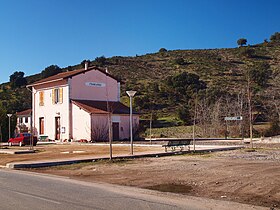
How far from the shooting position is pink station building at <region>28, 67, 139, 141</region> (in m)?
40.3

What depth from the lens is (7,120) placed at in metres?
45.7

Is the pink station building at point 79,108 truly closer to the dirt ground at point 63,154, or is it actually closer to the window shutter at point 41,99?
the window shutter at point 41,99

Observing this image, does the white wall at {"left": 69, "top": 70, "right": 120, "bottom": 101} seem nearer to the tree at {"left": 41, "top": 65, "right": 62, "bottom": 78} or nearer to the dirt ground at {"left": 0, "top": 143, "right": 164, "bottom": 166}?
the dirt ground at {"left": 0, "top": 143, "right": 164, "bottom": 166}

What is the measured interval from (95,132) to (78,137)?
2510 mm

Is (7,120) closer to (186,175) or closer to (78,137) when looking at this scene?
(78,137)

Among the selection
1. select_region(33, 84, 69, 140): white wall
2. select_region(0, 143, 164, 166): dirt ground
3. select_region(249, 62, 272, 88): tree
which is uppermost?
select_region(249, 62, 272, 88): tree

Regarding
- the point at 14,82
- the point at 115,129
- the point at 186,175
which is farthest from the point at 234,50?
the point at 186,175

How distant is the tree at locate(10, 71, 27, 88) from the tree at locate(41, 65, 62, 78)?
421 centimetres

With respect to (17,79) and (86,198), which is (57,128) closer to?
(86,198)

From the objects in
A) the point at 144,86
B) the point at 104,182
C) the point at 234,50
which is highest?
the point at 234,50

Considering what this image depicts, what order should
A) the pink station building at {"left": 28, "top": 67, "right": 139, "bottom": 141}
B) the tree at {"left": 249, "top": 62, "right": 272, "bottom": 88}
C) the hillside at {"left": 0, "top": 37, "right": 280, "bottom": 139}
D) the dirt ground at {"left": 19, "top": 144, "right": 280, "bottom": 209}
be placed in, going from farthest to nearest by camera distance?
the tree at {"left": 249, "top": 62, "right": 272, "bottom": 88} < the hillside at {"left": 0, "top": 37, "right": 280, "bottom": 139} < the pink station building at {"left": 28, "top": 67, "right": 139, "bottom": 141} < the dirt ground at {"left": 19, "top": 144, "right": 280, "bottom": 209}

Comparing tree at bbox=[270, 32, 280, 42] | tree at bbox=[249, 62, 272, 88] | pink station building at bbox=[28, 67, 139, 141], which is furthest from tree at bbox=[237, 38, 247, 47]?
pink station building at bbox=[28, 67, 139, 141]

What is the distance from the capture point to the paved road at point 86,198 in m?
9.16

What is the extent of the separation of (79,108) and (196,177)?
28.5 metres
